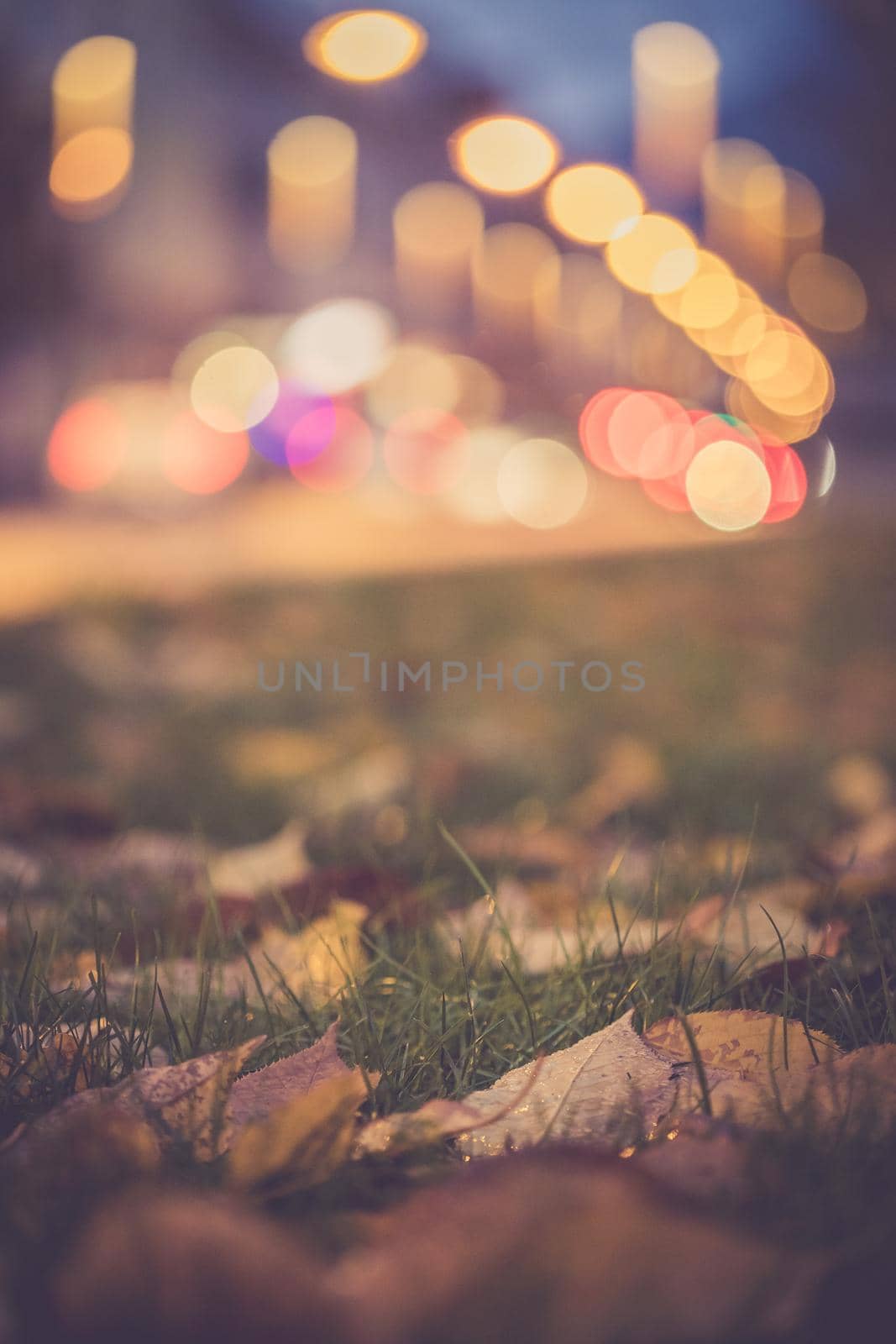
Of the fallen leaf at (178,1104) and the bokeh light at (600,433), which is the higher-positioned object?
the bokeh light at (600,433)

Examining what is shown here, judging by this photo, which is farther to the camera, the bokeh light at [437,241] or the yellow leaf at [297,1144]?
the bokeh light at [437,241]

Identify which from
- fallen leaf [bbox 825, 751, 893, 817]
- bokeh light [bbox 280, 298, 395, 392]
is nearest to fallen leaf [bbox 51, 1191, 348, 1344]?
fallen leaf [bbox 825, 751, 893, 817]

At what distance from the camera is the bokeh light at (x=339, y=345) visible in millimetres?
10000

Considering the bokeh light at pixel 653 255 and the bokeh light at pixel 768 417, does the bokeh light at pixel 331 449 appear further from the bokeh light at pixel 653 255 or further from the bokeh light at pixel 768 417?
the bokeh light at pixel 768 417

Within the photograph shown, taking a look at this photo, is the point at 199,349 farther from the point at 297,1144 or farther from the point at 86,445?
the point at 297,1144

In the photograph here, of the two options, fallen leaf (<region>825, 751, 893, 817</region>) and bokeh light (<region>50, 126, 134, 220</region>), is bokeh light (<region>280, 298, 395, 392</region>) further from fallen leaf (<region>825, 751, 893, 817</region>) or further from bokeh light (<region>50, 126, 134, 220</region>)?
fallen leaf (<region>825, 751, 893, 817</region>)

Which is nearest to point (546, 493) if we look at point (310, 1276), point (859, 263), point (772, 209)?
point (772, 209)

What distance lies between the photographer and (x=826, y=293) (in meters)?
4.25

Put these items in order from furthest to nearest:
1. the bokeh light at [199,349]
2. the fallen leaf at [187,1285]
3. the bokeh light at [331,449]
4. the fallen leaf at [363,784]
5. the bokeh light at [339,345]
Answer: the bokeh light at [199,349], the bokeh light at [339,345], the bokeh light at [331,449], the fallen leaf at [363,784], the fallen leaf at [187,1285]

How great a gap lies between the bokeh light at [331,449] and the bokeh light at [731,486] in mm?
3927

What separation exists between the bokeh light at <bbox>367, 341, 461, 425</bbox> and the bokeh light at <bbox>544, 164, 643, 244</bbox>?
15.4ft

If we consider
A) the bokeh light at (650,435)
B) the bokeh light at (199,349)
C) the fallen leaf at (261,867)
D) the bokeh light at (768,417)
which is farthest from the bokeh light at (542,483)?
the fallen leaf at (261,867)

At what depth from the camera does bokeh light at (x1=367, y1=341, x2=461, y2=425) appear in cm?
940

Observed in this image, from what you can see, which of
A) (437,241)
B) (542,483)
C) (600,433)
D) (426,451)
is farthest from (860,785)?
(426,451)
